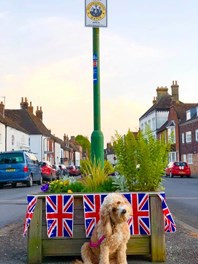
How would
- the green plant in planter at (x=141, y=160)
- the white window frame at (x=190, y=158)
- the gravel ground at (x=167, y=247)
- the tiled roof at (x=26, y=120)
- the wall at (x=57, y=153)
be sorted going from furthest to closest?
the wall at (x=57, y=153) → the tiled roof at (x=26, y=120) → the white window frame at (x=190, y=158) → the green plant in planter at (x=141, y=160) → the gravel ground at (x=167, y=247)

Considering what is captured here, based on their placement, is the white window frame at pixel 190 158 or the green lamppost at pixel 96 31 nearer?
the green lamppost at pixel 96 31

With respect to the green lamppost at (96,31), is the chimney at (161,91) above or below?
above

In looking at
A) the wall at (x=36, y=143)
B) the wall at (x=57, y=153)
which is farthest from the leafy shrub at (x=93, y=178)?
the wall at (x=57, y=153)

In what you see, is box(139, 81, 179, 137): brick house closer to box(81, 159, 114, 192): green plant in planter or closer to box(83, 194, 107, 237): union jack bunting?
box(81, 159, 114, 192): green plant in planter

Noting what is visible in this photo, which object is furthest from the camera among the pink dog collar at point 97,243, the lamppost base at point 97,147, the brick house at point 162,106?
the brick house at point 162,106

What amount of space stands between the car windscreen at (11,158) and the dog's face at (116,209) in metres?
20.5

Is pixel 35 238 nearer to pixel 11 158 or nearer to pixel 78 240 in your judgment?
pixel 78 240

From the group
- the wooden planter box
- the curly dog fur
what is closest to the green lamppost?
the wooden planter box

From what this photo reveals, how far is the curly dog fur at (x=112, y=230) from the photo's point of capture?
15.7ft

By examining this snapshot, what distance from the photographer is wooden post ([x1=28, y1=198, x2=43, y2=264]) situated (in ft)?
18.3

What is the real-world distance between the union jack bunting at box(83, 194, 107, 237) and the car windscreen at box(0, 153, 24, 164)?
19.7m

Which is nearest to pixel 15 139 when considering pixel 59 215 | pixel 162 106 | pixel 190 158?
pixel 190 158

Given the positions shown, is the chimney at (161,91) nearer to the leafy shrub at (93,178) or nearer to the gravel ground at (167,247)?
the gravel ground at (167,247)

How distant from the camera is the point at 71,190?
6.34 metres
